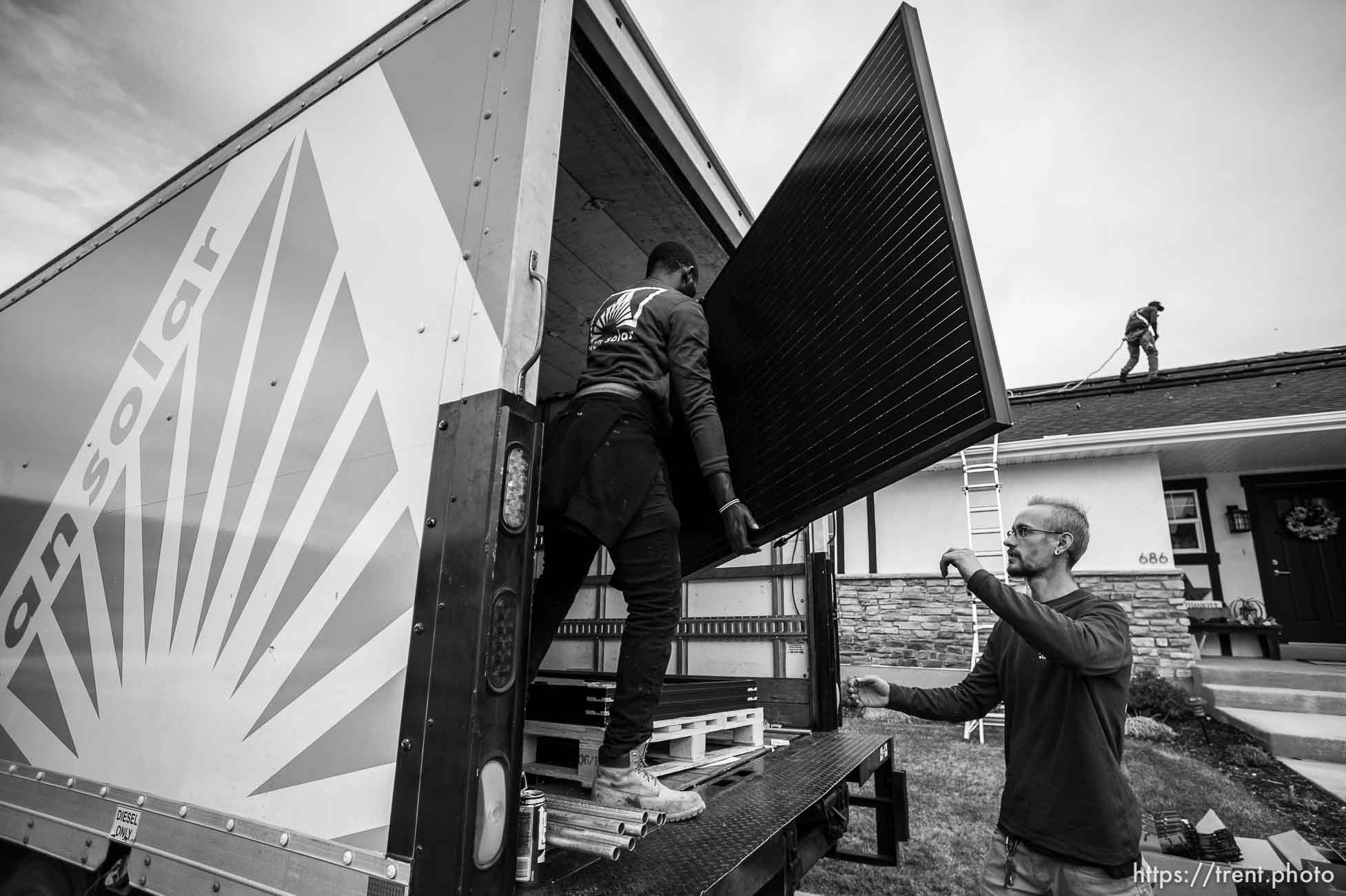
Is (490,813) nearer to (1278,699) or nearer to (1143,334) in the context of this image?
(1278,699)

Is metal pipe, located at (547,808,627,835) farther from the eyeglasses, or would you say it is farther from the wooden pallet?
the eyeglasses

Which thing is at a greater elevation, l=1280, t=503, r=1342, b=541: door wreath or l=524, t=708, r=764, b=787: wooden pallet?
l=1280, t=503, r=1342, b=541: door wreath

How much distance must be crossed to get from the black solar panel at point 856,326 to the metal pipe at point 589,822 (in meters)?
0.94

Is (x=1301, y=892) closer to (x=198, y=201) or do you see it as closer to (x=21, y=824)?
(x=21, y=824)

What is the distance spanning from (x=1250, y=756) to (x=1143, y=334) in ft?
27.4

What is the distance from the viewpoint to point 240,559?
1.84 m

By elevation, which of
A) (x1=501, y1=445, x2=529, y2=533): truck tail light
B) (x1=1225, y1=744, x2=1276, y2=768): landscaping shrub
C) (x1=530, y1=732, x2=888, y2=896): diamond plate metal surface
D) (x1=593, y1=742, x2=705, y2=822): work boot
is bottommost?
(x1=1225, y1=744, x2=1276, y2=768): landscaping shrub

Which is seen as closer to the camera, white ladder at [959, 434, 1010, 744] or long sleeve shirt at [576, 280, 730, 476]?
long sleeve shirt at [576, 280, 730, 476]

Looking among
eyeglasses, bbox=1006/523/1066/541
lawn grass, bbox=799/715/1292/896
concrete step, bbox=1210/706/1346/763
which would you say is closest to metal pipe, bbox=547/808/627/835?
eyeglasses, bbox=1006/523/1066/541

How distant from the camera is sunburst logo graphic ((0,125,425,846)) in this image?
1506 mm

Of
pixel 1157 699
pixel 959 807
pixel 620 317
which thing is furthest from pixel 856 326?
pixel 1157 699

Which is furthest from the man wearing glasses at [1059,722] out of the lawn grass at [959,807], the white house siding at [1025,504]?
the white house siding at [1025,504]

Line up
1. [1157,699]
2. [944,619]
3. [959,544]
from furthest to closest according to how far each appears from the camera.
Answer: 1. [959,544]
2. [944,619]
3. [1157,699]

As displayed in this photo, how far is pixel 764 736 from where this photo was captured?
3.40m
